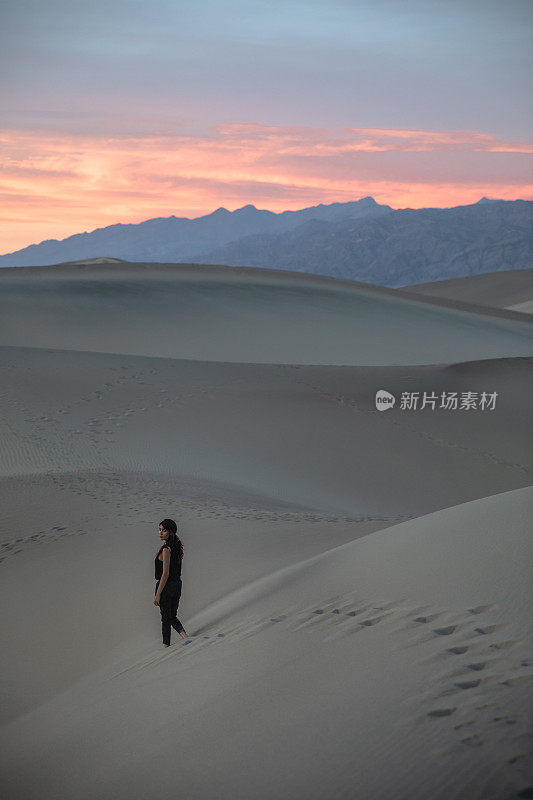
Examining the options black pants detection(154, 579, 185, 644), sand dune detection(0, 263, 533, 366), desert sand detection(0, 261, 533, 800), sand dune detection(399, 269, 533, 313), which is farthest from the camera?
sand dune detection(399, 269, 533, 313)

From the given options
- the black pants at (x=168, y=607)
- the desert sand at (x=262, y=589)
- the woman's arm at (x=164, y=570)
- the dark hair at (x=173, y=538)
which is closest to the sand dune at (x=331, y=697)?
the desert sand at (x=262, y=589)

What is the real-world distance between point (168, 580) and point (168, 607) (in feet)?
0.69

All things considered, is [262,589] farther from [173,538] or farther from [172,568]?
[173,538]

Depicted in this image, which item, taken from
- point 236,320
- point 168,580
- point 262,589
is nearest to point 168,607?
point 168,580

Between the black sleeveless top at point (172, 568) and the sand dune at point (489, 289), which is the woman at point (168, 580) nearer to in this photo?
the black sleeveless top at point (172, 568)

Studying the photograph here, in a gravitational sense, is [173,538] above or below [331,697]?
above

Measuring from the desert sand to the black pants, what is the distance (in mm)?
139

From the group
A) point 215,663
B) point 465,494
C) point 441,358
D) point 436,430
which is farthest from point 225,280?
point 215,663

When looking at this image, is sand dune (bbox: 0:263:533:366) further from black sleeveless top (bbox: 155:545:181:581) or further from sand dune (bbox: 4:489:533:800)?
sand dune (bbox: 4:489:533:800)

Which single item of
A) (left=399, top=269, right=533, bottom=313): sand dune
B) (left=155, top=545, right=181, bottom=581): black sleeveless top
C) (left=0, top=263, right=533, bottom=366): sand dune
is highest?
(left=399, top=269, right=533, bottom=313): sand dune

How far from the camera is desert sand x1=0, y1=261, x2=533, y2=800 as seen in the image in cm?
356

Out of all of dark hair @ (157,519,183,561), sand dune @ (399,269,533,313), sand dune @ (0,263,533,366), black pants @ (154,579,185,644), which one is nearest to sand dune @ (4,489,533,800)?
black pants @ (154,579,185,644)

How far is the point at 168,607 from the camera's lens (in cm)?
608

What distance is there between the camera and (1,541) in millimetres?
9031
